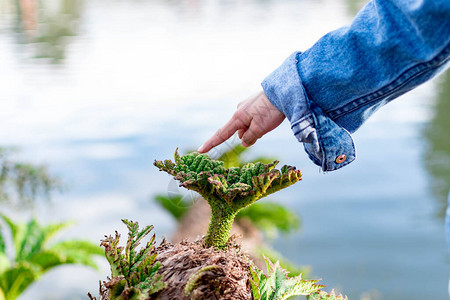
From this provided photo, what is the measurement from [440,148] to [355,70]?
24.5 meters

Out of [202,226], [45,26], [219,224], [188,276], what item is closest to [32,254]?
[202,226]

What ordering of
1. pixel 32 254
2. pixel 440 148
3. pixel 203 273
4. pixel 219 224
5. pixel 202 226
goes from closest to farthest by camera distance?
pixel 203 273
pixel 219 224
pixel 32 254
pixel 202 226
pixel 440 148

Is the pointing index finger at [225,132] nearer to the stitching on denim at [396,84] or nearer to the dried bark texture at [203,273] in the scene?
the stitching on denim at [396,84]

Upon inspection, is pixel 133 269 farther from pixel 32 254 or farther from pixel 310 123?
pixel 32 254

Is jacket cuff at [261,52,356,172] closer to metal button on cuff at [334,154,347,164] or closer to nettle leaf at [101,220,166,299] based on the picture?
metal button on cuff at [334,154,347,164]

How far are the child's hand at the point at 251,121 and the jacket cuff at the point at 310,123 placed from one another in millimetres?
87

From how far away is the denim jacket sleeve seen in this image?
1.53 m

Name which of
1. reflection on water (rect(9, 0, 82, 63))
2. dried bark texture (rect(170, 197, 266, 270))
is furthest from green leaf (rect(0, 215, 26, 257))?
reflection on water (rect(9, 0, 82, 63))

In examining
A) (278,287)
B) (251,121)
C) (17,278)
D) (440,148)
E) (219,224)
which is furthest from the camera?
(440,148)

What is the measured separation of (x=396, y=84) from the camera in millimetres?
1667

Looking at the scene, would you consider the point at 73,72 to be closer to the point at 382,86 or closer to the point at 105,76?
the point at 105,76

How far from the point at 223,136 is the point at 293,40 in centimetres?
4319

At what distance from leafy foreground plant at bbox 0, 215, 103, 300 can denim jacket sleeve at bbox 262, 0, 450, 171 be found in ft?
22.5

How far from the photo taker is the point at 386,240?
17.5 m
